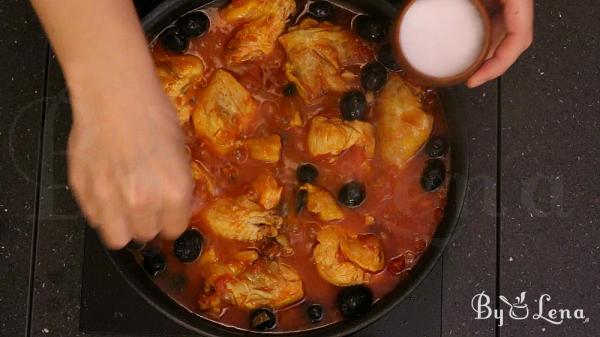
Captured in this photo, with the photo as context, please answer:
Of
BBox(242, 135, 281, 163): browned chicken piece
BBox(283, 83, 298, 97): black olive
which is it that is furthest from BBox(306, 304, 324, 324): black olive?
BBox(283, 83, 298, 97): black olive

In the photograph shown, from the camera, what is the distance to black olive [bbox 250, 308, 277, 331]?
3.62ft

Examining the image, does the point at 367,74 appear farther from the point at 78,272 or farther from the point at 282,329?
the point at 78,272

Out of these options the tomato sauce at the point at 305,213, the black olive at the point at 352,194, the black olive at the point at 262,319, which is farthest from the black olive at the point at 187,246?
the black olive at the point at 352,194

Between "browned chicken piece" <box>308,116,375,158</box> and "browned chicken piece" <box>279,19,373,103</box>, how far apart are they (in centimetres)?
6

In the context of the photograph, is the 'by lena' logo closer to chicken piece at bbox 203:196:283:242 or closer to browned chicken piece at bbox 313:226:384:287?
browned chicken piece at bbox 313:226:384:287

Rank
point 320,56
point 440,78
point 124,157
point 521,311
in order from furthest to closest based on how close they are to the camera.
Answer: point 521,311 → point 320,56 → point 440,78 → point 124,157

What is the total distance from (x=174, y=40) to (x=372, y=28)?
0.32 m

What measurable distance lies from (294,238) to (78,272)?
412 millimetres

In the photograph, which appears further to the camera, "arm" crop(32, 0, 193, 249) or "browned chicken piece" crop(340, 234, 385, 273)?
"browned chicken piece" crop(340, 234, 385, 273)

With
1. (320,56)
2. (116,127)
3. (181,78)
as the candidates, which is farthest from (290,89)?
(116,127)

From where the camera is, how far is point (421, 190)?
112 cm

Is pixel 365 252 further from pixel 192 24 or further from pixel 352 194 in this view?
pixel 192 24

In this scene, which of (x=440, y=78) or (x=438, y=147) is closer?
(x=440, y=78)

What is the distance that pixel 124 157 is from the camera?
30.1 inches
